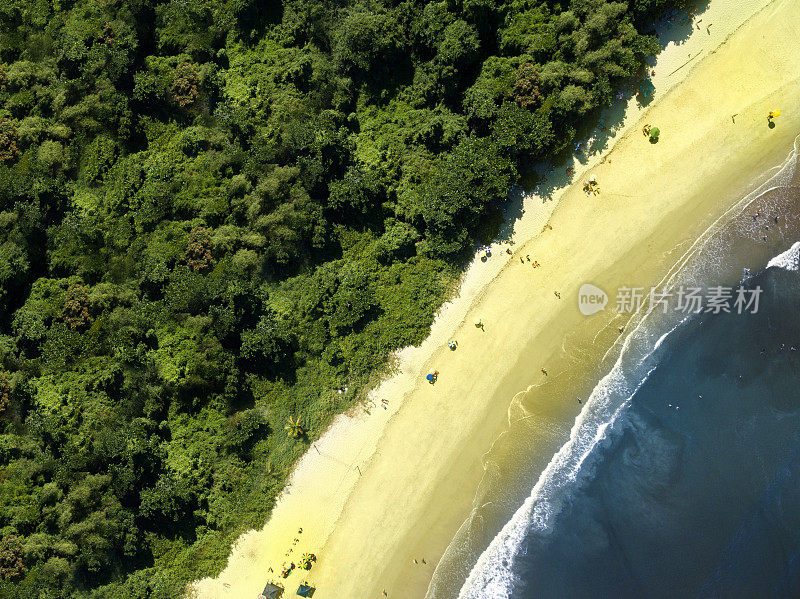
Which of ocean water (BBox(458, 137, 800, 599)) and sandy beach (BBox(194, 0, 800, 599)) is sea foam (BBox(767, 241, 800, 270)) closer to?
ocean water (BBox(458, 137, 800, 599))

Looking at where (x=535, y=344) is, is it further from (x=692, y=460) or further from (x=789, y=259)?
(x=789, y=259)

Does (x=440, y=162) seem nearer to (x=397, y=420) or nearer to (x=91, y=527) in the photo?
(x=397, y=420)

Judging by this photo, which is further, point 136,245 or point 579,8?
point 136,245

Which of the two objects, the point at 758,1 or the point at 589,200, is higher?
the point at 758,1

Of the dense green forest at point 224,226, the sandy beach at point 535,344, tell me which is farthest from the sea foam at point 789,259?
the dense green forest at point 224,226

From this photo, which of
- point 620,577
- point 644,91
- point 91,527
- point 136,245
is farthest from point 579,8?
point 91,527

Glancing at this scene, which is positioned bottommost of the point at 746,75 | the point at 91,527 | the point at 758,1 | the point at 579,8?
the point at 91,527
